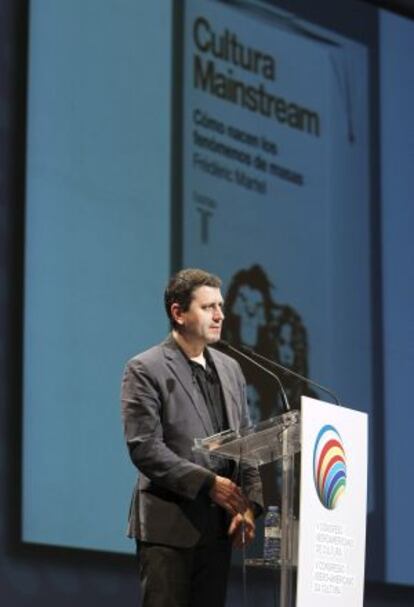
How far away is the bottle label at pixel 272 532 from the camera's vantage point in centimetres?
337

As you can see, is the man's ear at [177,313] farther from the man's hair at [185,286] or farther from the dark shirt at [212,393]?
the dark shirt at [212,393]

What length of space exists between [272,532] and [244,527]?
9cm

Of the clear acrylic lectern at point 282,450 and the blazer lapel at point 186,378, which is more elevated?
the blazer lapel at point 186,378

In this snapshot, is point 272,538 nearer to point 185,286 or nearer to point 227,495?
point 227,495

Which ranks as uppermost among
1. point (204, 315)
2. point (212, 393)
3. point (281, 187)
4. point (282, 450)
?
point (281, 187)

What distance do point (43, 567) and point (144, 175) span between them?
5.04ft

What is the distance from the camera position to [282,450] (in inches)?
133

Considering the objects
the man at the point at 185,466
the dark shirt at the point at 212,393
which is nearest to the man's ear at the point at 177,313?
the man at the point at 185,466

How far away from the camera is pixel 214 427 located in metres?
3.60

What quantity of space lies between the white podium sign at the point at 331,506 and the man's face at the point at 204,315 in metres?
0.40

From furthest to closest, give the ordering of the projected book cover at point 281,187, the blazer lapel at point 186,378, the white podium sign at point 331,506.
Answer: the projected book cover at point 281,187 → the blazer lapel at point 186,378 → the white podium sign at point 331,506

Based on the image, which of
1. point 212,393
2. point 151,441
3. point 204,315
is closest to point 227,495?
point 151,441

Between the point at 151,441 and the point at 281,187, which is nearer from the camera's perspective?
the point at 151,441

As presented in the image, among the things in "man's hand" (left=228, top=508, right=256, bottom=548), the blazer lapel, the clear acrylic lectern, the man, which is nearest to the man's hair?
the man
